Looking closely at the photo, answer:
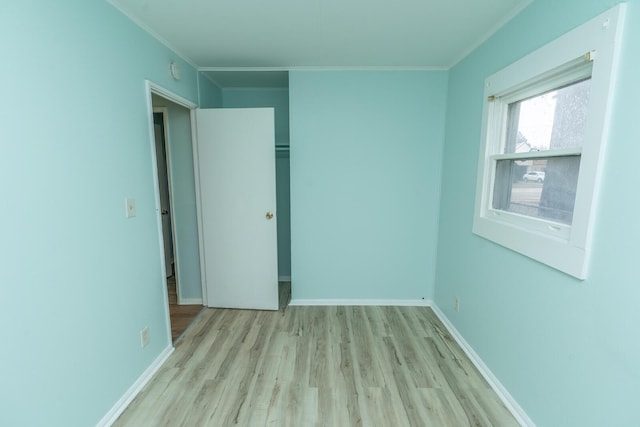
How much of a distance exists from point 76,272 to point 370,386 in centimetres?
184

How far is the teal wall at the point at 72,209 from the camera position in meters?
1.10

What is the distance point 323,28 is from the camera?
1.91 metres

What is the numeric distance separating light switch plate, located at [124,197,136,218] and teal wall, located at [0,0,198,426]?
39mm

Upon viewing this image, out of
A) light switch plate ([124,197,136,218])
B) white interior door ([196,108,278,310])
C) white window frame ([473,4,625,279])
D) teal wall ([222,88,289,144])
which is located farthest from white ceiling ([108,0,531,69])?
light switch plate ([124,197,136,218])

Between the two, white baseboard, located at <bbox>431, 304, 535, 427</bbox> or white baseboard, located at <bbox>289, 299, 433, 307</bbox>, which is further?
white baseboard, located at <bbox>289, 299, 433, 307</bbox>

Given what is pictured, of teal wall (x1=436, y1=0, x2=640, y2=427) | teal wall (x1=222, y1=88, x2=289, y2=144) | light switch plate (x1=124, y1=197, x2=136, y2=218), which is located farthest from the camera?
teal wall (x1=222, y1=88, x2=289, y2=144)

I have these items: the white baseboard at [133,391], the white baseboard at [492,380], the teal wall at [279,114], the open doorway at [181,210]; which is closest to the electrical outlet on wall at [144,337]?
the white baseboard at [133,391]

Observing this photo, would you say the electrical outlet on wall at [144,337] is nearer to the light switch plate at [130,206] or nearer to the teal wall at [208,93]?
the light switch plate at [130,206]

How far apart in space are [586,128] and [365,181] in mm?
1742

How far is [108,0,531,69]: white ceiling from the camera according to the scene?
1646mm

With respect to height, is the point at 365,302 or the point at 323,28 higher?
the point at 323,28

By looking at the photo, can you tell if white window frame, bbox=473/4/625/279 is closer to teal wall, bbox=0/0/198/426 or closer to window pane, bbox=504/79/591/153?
window pane, bbox=504/79/591/153

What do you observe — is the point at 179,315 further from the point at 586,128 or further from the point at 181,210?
the point at 586,128

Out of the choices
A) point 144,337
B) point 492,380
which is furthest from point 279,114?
point 492,380
